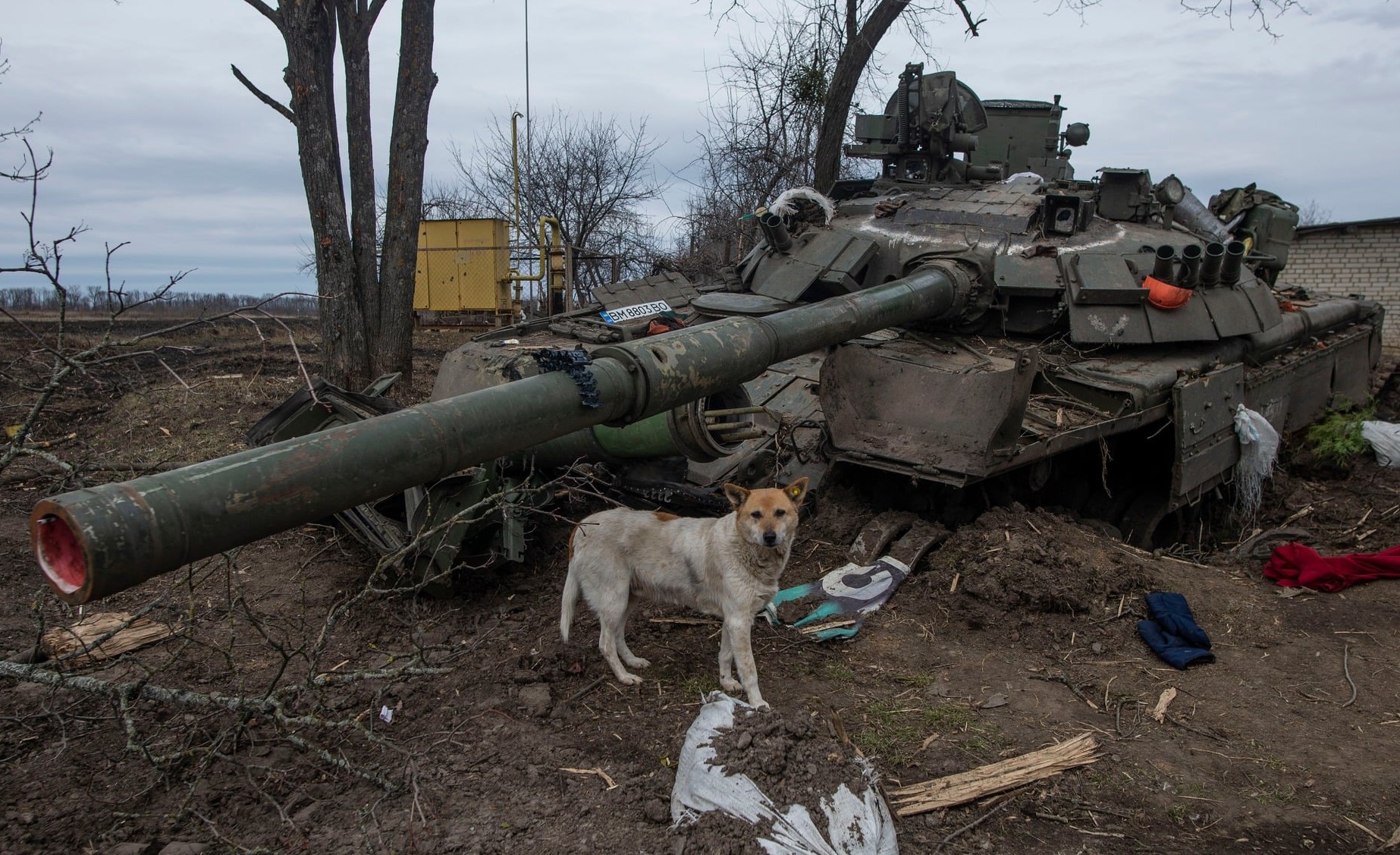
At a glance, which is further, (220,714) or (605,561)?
(605,561)

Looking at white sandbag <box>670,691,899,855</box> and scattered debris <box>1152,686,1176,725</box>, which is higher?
white sandbag <box>670,691,899,855</box>

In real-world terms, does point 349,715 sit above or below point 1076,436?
below

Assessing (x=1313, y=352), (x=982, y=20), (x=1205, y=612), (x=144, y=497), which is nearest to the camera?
(x=144, y=497)

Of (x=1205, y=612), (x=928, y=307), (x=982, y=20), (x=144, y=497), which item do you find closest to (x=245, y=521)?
(x=144, y=497)

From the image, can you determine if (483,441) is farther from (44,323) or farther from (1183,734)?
(44,323)

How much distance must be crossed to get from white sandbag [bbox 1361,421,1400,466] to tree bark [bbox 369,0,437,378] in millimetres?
9309

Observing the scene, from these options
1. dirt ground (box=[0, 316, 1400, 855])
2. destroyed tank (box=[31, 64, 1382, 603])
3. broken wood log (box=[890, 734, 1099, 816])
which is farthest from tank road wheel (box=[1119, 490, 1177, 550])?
broken wood log (box=[890, 734, 1099, 816])

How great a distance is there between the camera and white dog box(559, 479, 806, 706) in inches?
186

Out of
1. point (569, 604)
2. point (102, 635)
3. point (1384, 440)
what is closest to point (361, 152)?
point (102, 635)

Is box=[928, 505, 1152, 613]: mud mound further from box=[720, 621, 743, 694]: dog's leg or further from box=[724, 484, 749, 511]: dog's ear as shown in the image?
box=[724, 484, 749, 511]: dog's ear

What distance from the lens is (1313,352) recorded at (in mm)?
9375

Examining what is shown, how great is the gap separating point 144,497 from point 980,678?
4.08 m

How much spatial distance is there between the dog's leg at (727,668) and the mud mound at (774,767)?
0.89m

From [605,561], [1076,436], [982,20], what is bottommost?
[605,561]
